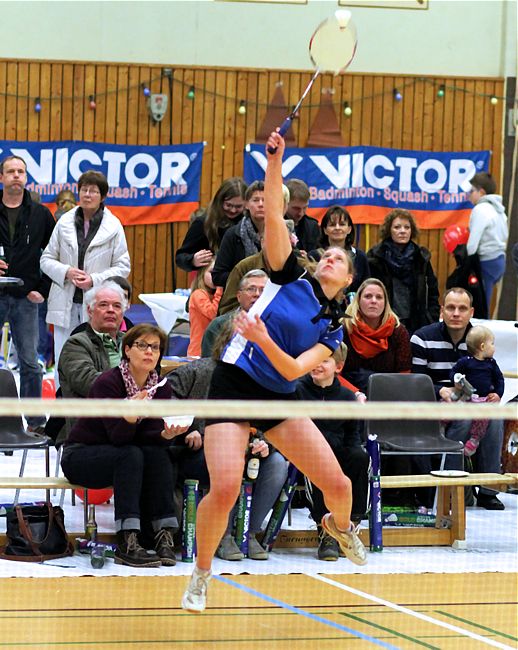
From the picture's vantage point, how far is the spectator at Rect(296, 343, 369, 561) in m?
6.86

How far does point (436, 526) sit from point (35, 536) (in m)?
2.64

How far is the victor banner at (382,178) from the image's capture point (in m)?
15.5

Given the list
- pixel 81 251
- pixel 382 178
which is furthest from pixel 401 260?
pixel 382 178

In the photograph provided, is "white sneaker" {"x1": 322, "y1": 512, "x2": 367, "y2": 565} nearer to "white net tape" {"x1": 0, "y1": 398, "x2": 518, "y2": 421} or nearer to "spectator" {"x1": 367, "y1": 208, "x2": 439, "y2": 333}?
"white net tape" {"x1": 0, "y1": 398, "x2": 518, "y2": 421}

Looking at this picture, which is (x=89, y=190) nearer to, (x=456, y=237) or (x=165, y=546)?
(x=165, y=546)

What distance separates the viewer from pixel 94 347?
7238 millimetres

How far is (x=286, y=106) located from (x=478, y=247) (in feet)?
12.6

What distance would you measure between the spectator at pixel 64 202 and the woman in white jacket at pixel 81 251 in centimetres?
394

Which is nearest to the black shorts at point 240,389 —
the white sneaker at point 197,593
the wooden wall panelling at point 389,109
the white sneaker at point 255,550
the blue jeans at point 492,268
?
the white sneaker at point 197,593

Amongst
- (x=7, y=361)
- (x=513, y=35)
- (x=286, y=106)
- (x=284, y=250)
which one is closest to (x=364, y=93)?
(x=286, y=106)

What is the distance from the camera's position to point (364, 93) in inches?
620

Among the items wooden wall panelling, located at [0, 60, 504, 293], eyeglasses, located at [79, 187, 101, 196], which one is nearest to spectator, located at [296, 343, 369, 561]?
eyeglasses, located at [79, 187, 101, 196]

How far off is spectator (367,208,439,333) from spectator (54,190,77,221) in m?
4.55

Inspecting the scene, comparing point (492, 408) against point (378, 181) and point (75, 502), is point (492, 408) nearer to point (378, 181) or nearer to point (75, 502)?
point (75, 502)
